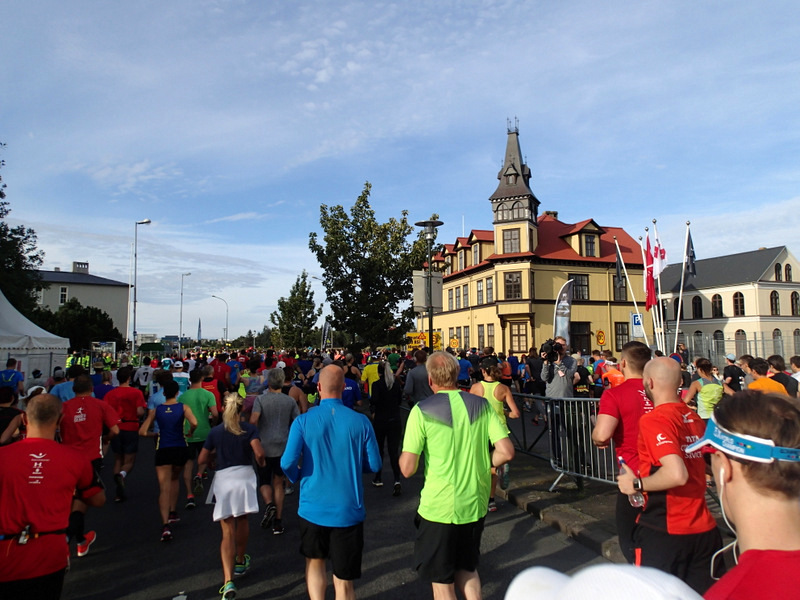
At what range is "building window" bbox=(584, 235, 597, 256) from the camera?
3943cm

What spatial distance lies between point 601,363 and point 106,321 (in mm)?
51258

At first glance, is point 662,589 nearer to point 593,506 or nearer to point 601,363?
point 593,506

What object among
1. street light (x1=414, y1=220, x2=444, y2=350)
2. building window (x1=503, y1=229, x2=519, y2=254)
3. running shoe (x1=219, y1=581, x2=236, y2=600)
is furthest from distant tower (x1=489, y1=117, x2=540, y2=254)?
running shoe (x1=219, y1=581, x2=236, y2=600)

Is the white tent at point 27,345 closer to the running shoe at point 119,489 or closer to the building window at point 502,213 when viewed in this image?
the running shoe at point 119,489

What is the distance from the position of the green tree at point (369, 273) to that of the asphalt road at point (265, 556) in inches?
648

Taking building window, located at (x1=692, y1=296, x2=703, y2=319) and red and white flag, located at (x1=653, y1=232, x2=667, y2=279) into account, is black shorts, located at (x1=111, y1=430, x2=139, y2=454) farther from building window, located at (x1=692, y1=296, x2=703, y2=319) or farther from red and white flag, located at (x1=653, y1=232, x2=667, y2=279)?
building window, located at (x1=692, y1=296, x2=703, y2=319)

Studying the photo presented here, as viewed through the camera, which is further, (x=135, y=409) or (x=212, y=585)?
(x=135, y=409)

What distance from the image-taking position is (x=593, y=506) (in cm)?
676

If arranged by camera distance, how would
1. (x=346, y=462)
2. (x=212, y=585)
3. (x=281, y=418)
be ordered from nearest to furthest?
(x=346, y=462) → (x=212, y=585) → (x=281, y=418)

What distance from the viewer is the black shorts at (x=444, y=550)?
3.47 m

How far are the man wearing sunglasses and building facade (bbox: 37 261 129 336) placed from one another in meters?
86.1

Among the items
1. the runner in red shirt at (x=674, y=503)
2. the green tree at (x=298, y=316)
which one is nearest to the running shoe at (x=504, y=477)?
the runner in red shirt at (x=674, y=503)

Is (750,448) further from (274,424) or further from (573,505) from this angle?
(573,505)

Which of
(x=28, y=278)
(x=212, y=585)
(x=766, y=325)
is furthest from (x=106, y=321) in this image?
(x=766, y=325)
